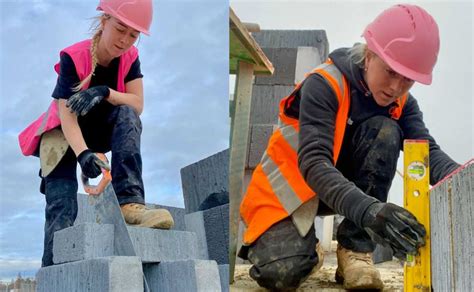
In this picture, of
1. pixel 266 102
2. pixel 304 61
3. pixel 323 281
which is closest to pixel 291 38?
pixel 304 61

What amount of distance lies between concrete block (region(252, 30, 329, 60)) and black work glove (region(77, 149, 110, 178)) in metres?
2.81

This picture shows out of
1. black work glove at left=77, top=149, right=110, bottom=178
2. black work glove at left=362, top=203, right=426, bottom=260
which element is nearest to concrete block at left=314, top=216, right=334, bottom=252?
black work glove at left=362, top=203, right=426, bottom=260

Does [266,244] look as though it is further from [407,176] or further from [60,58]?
[60,58]

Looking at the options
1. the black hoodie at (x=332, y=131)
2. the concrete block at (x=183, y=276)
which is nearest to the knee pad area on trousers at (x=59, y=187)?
the concrete block at (x=183, y=276)

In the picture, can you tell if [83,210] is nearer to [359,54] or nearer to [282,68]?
[359,54]

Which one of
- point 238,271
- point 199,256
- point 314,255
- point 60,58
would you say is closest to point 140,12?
point 60,58

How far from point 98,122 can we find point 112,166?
20 centimetres

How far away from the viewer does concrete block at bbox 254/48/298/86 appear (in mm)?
4773

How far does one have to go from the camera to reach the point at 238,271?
3479 millimetres

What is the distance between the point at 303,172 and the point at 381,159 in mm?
430

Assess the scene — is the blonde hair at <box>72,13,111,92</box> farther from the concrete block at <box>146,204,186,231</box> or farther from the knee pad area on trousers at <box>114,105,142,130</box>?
the concrete block at <box>146,204,186,231</box>

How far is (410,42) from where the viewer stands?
250 cm

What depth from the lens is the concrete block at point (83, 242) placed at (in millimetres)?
2268

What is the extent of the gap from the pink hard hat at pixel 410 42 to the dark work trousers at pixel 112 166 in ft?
3.58
